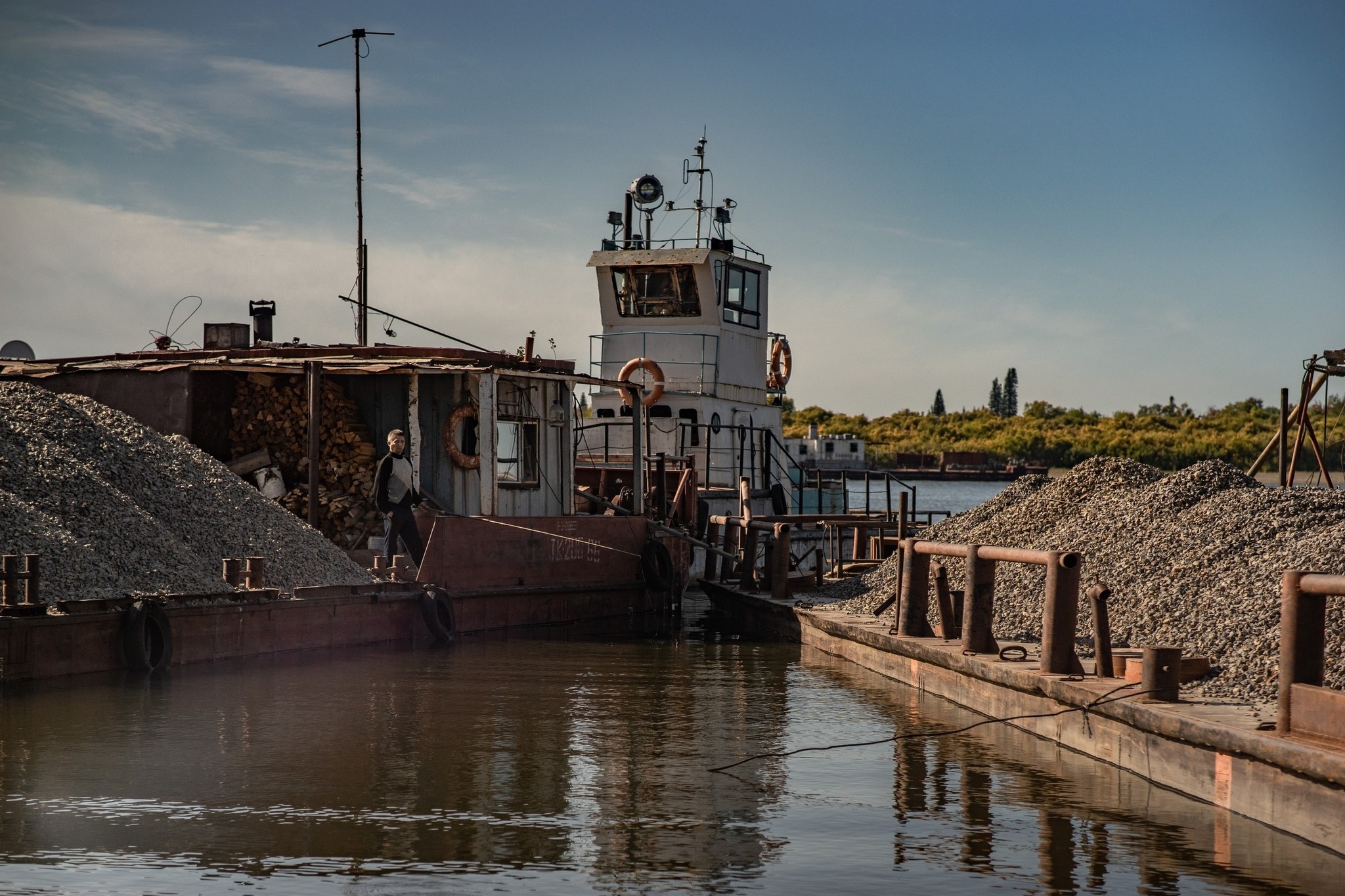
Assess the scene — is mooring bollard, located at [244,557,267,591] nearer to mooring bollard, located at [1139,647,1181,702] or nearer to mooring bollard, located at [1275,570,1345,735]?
mooring bollard, located at [1139,647,1181,702]

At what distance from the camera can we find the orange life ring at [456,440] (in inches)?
707

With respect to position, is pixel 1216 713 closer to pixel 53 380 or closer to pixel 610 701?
pixel 610 701

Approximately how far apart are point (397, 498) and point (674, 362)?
1088cm

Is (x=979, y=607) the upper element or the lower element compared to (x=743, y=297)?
lower

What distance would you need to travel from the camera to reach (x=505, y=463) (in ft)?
62.6

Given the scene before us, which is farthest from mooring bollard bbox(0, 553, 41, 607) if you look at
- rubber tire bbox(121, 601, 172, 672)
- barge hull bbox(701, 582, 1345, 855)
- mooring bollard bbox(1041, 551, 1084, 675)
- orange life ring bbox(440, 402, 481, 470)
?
mooring bollard bbox(1041, 551, 1084, 675)

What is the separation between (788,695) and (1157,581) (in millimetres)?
3297

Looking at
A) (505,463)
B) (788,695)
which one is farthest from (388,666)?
(505,463)

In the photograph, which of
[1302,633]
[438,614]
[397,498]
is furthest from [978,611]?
[397,498]

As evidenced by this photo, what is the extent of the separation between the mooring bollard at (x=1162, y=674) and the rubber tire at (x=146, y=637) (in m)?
8.27

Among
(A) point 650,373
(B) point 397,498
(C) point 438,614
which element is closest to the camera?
(C) point 438,614

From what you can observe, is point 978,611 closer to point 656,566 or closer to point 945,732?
point 945,732

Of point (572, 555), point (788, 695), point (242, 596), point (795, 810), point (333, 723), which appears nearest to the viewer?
point (795, 810)

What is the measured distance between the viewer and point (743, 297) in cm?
2742
